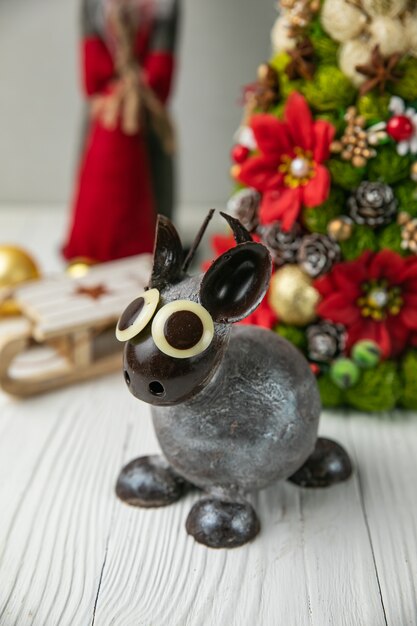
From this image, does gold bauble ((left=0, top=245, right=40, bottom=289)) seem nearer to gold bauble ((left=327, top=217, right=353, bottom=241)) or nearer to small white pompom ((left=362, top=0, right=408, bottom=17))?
gold bauble ((left=327, top=217, right=353, bottom=241))

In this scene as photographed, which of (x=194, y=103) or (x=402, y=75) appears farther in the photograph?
(x=194, y=103)

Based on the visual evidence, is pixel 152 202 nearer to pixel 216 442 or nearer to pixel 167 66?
pixel 167 66

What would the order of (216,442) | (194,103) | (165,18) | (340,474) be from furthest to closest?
(194,103) → (165,18) → (340,474) → (216,442)

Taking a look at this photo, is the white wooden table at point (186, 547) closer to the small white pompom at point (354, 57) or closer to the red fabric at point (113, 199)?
the small white pompom at point (354, 57)

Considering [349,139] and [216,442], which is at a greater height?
[349,139]

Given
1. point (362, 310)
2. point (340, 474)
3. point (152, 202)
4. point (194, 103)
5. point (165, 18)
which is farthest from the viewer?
point (194, 103)

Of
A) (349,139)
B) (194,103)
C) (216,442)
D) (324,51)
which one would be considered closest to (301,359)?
(216,442)
